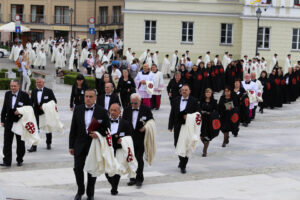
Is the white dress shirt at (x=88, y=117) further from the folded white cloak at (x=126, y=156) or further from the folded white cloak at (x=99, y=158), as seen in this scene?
the folded white cloak at (x=126, y=156)

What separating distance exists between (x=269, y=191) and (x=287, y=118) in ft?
38.6

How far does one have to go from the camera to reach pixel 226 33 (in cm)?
4569

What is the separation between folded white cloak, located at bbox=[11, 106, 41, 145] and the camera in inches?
557

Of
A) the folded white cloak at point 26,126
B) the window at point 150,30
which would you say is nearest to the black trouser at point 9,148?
the folded white cloak at point 26,126

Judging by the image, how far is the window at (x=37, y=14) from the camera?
67.8m

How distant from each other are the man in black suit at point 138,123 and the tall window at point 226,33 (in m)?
33.8

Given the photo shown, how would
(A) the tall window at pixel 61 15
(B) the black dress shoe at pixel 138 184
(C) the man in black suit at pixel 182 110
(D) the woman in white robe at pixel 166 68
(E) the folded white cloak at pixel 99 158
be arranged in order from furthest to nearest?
1. (A) the tall window at pixel 61 15
2. (D) the woman in white robe at pixel 166 68
3. (C) the man in black suit at pixel 182 110
4. (B) the black dress shoe at pixel 138 184
5. (E) the folded white cloak at pixel 99 158

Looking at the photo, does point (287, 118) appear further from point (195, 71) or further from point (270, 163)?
point (270, 163)

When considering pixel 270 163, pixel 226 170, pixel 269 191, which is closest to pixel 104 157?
pixel 269 191

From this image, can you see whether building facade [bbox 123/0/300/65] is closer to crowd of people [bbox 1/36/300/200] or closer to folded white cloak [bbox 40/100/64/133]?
crowd of people [bbox 1/36/300/200]

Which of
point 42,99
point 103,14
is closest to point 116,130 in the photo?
point 42,99

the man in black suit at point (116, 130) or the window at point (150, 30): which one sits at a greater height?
the window at point (150, 30)

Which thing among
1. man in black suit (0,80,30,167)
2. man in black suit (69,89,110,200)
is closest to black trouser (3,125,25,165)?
man in black suit (0,80,30,167)

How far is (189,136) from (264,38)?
104 ft
